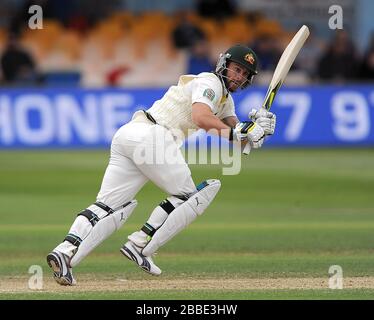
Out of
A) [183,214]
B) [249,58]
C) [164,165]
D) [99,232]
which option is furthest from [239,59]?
[99,232]

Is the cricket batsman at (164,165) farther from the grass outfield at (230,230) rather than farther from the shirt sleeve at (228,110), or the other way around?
the grass outfield at (230,230)

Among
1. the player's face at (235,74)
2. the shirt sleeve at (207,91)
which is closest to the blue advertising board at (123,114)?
the player's face at (235,74)

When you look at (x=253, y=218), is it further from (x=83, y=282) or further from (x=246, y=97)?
(x=246, y=97)

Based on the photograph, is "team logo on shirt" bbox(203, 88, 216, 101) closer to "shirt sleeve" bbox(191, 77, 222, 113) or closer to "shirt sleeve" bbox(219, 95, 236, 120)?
"shirt sleeve" bbox(191, 77, 222, 113)

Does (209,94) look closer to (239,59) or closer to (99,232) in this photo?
(239,59)

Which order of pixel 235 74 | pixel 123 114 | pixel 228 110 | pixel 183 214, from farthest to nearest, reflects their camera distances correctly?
pixel 123 114, pixel 228 110, pixel 235 74, pixel 183 214

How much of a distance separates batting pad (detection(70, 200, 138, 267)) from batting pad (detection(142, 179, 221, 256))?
32 centimetres

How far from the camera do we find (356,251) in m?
10.5

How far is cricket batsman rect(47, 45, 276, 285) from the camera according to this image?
8352 mm

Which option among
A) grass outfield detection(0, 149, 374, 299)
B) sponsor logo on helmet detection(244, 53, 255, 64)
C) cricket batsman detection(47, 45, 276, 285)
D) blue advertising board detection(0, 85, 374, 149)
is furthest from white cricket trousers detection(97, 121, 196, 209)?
blue advertising board detection(0, 85, 374, 149)

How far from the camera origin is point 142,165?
27.9ft

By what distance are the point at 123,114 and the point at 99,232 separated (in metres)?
11.8
